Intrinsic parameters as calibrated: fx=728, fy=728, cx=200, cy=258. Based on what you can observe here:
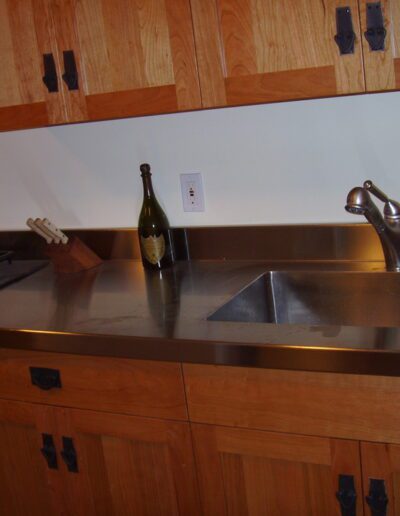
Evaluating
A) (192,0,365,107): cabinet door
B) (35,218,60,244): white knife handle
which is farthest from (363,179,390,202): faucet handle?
(35,218,60,244): white knife handle

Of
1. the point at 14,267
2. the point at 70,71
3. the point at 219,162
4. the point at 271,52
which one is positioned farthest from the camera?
the point at 14,267

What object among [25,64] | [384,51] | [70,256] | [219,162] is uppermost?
[25,64]

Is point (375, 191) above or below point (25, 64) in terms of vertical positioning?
below

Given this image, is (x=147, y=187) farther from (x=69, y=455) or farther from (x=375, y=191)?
(x=69, y=455)

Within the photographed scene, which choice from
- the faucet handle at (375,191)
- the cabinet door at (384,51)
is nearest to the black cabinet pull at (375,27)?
the cabinet door at (384,51)

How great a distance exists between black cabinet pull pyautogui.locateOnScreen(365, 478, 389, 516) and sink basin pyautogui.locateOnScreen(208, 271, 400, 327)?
1.67ft

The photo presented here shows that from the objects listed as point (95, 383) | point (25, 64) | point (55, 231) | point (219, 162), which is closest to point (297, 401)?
point (95, 383)

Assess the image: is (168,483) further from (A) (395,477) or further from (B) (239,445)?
(A) (395,477)

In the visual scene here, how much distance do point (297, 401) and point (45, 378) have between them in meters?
0.59

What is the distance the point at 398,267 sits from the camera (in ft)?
5.84

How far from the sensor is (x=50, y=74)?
180cm

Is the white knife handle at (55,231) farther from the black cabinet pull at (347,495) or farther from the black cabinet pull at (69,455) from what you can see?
the black cabinet pull at (347,495)

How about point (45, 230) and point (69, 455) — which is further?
point (45, 230)

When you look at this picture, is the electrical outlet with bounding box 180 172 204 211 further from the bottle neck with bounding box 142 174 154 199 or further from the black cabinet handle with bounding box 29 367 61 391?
the black cabinet handle with bounding box 29 367 61 391
